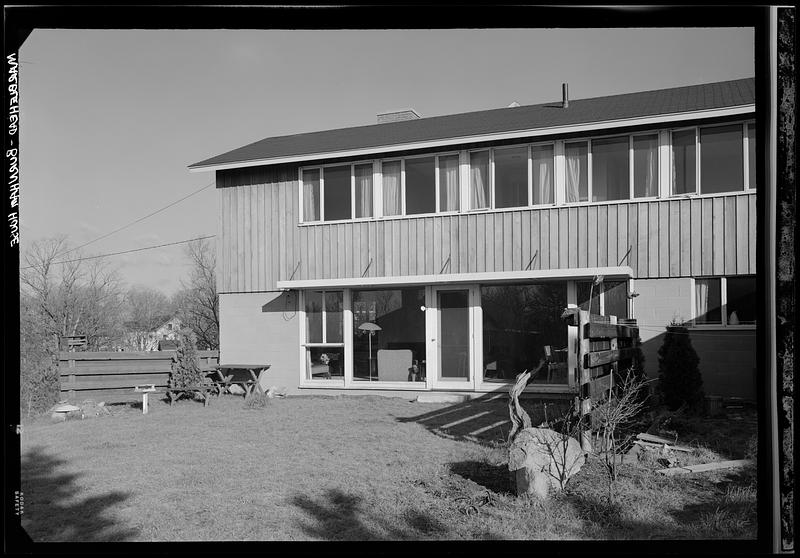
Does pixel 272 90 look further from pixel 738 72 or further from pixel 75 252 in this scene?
pixel 75 252

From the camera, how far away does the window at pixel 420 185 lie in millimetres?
12578

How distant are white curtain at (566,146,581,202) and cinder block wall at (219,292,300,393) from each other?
240 inches

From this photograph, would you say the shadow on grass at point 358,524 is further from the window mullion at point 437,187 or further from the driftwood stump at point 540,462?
the window mullion at point 437,187

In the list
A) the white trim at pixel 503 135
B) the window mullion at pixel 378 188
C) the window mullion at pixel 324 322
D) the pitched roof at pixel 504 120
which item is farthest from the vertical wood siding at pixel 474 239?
the pitched roof at pixel 504 120

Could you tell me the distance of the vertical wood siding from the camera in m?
10.7

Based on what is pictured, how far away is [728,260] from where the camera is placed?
10570 mm

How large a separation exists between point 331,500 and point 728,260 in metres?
8.18

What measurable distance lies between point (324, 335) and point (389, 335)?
1485mm

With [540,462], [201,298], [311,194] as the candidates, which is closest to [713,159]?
[540,462]

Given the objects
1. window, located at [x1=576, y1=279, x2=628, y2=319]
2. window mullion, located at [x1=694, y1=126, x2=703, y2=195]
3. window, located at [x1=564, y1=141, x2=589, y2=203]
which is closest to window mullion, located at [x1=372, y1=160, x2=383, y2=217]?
window, located at [x1=564, y1=141, x2=589, y2=203]

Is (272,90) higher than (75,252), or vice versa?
(272,90)

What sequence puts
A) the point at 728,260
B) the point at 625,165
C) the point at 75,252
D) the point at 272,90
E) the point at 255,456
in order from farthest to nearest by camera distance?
1. the point at 75,252
2. the point at 625,165
3. the point at 728,260
4. the point at 272,90
5. the point at 255,456

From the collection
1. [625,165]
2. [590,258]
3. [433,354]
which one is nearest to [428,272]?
[433,354]

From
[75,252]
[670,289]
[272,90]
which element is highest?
[272,90]
